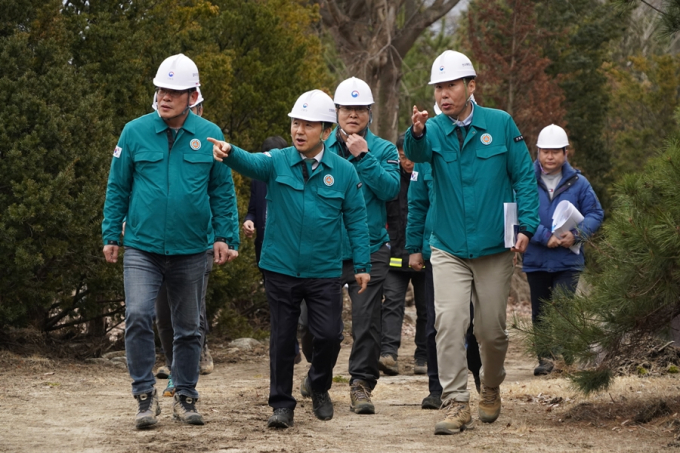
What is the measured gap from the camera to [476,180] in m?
6.36

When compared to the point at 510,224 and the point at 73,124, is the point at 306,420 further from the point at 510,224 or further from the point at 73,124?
the point at 73,124

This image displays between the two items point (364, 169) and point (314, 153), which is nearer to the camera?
point (314, 153)

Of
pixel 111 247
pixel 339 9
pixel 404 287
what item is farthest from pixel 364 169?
pixel 339 9

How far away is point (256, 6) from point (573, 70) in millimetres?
19815

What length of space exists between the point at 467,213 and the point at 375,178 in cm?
99

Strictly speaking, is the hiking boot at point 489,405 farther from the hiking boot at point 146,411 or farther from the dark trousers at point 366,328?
the hiking boot at point 146,411

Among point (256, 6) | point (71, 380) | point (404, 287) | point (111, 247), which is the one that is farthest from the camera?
point (256, 6)

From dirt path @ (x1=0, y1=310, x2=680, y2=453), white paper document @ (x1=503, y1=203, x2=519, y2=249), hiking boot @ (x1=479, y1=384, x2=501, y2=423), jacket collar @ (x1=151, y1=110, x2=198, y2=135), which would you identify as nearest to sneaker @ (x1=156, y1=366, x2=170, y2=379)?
dirt path @ (x1=0, y1=310, x2=680, y2=453)

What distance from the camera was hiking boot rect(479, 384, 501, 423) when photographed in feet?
21.7

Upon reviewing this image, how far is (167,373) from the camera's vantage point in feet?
29.1

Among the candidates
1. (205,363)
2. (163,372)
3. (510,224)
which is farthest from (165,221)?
(205,363)

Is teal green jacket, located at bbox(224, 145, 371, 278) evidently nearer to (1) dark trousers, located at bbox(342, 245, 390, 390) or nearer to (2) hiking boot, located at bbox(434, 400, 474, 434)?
(1) dark trousers, located at bbox(342, 245, 390, 390)

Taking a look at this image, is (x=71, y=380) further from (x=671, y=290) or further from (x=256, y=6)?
(x=256, y=6)

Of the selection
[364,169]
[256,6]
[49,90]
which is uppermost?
[256,6]
